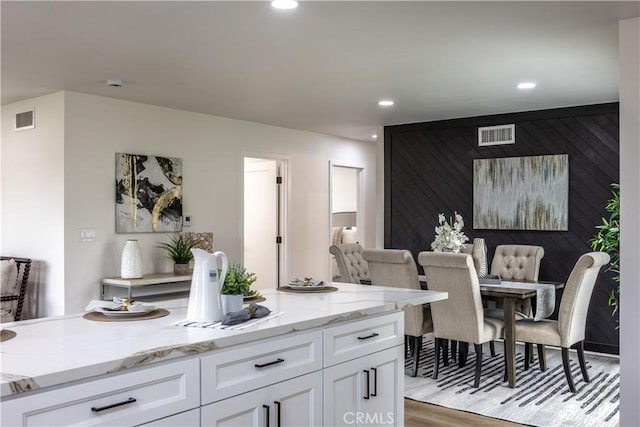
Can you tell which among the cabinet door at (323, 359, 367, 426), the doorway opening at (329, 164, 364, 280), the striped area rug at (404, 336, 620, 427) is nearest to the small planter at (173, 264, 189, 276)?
the striped area rug at (404, 336, 620, 427)

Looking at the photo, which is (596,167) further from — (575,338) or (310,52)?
(310,52)

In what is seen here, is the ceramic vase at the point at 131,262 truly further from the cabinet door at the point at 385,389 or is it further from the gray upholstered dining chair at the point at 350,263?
the cabinet door at the point at 385,389

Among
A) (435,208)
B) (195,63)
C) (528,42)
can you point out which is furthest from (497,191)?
(195,63)

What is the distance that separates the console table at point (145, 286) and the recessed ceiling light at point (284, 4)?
9.74ft

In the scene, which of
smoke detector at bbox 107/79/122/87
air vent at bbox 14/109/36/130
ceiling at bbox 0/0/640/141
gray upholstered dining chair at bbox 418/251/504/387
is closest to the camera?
ceiling at bbox 0/0/640/141

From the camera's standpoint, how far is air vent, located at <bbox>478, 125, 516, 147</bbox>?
6.07 meters

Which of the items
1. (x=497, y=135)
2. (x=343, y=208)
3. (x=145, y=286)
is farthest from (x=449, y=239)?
(x=343, y=208)

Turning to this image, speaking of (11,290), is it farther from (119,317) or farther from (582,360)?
(582,360)

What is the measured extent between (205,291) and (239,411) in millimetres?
452

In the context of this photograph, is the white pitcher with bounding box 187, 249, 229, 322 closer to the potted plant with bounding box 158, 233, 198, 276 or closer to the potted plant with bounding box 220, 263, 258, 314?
the potted plant with bounding box 220, 263, 258, 314

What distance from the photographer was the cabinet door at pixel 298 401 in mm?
2146

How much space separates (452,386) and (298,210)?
3.49 meters

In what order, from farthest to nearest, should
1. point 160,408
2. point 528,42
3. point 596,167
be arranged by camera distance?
point 596,167
point 528,42
point 160,408

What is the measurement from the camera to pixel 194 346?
72.4 inches
